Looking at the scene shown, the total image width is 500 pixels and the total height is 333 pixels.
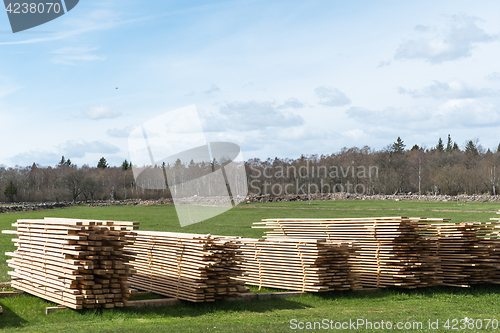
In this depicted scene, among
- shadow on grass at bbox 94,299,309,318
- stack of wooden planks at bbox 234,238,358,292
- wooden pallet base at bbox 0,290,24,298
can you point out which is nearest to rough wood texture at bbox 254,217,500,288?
stack of wooden planks at bbox 234,238,358,292

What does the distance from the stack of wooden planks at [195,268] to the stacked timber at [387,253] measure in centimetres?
363

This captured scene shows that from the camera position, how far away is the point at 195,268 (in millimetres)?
10844

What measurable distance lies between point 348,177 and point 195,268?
87106 mm

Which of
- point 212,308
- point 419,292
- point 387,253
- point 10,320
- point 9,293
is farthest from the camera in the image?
point 387,253

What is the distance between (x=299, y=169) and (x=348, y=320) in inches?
3289

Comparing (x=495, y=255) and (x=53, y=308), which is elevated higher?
(x=495, y=255)

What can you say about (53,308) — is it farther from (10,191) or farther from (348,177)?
(10,191)

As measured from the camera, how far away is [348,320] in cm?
962

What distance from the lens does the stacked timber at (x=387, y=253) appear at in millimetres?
12773

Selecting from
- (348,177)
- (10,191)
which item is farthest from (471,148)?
(10,191)

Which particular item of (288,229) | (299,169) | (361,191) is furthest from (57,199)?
(288,229)

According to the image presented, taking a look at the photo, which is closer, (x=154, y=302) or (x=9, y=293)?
(x=154, y=302)

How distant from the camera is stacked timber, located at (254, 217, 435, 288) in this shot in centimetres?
1277

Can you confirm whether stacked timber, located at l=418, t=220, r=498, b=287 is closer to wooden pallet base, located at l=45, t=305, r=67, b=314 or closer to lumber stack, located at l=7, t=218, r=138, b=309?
lumber stack, located at l=7, t=218, r=138, b=309
